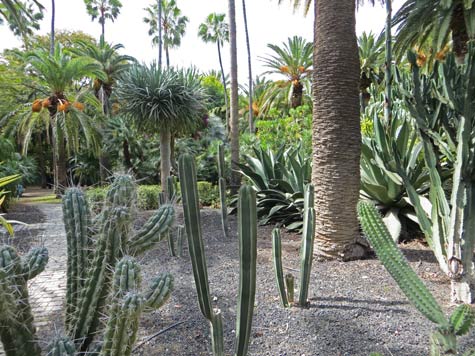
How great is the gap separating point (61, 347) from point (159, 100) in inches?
292

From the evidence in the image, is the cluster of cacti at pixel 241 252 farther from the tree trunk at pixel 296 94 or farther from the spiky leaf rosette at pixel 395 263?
the tree trunk at pixel 296 94

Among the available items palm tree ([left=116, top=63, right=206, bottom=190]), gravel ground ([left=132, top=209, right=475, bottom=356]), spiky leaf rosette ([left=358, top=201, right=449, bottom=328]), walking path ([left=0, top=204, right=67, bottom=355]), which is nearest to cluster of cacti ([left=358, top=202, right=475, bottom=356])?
spiky leaf rosette ([left=358, top=201, right=449, bottom=328])

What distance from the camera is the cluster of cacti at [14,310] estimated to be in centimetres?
180

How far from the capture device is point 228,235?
246 inches

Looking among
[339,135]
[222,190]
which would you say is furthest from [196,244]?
[222,190]

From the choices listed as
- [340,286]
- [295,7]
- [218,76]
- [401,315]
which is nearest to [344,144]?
[340,286]

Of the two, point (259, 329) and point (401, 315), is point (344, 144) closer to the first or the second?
point (401, 315)

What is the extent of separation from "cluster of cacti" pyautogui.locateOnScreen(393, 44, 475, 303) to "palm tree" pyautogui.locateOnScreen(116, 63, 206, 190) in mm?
5938

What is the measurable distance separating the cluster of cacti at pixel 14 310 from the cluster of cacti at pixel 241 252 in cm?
89

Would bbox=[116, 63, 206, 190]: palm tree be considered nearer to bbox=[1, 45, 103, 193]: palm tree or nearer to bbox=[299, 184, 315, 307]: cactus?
bbox=[299, 184, 315, 307]: cactus

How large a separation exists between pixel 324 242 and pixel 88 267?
9.75 feet

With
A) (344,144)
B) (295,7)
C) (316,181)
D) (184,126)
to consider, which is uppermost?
(295,7)

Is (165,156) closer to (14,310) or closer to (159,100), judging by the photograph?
(159,100)

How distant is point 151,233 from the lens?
8.09 feet
